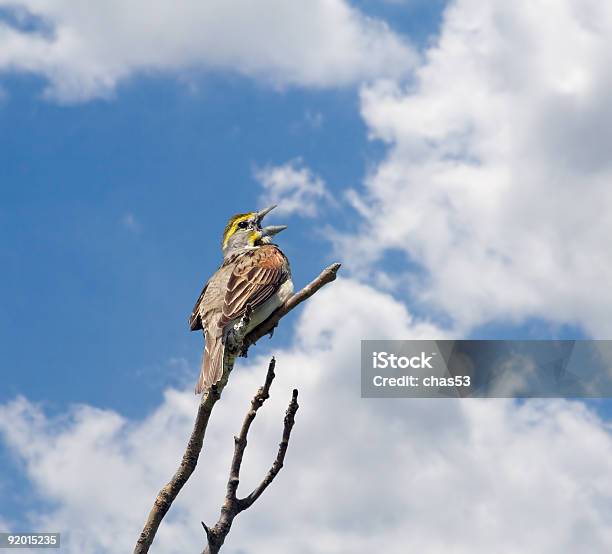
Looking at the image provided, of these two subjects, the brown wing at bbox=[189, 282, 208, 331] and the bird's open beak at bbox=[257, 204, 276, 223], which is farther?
the bird's open beak at bbox=[257, 204, 276, 223]

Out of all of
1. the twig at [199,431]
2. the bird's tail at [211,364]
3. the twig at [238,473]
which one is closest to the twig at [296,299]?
the twig at [199,431]

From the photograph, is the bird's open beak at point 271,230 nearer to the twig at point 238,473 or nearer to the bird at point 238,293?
the bird at point 238,293

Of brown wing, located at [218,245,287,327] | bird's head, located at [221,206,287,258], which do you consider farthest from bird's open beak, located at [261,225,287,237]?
brown wing, located at [218,245,287,327]

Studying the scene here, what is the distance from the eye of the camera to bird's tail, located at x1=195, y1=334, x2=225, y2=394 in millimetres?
8062

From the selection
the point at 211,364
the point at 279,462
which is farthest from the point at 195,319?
the point at 279,462

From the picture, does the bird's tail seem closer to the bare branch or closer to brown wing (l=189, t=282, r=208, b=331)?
the bare branch

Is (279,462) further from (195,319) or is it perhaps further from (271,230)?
(271,230)

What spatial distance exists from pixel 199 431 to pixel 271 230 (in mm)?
7887

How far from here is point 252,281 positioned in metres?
11.5

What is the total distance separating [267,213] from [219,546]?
936 centimetres

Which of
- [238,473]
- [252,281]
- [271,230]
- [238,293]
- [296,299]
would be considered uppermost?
[271,230]

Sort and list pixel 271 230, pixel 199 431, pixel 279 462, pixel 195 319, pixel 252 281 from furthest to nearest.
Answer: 1. pixel 271 230
2. pixel 195 319
3. pixel 252 281
4. pixel 279 462
5. pixel 199 431

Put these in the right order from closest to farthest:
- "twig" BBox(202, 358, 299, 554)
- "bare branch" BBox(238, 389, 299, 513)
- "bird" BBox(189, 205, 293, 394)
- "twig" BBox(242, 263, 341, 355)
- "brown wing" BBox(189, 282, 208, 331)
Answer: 1. "twig" BBox(202, 358, 299, 554)
2. "bare branch" BBox(238, 389, 299, 513)
3. "twig" BBox(242, 263, 341, 355)
4. "bird" BBox(189, 205, 293, 394)
5. "brown wing" BBox(189, 282, 208, 331)

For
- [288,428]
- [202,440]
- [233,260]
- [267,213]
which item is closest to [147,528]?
[202,440]
